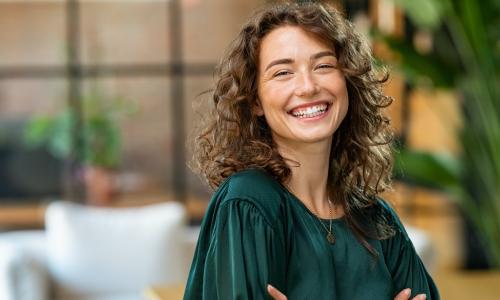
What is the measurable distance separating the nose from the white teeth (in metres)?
0.02

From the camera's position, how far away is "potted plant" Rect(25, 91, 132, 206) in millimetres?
5551

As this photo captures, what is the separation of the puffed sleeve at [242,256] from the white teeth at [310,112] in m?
0.14

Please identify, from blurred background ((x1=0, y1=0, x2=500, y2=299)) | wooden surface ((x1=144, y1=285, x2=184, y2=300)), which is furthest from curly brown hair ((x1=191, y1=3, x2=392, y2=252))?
blurred background ((x1=0, y1=0, x2=500, y2=299))

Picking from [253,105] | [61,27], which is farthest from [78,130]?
[253,105]

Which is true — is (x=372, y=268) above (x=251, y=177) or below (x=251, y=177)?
below

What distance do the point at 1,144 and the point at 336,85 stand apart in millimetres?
4408

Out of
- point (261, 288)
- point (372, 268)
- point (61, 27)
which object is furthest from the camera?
point (61, 27)

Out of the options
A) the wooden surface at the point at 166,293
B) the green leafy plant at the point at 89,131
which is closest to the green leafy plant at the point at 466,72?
the wooden surface at the point at 166,293

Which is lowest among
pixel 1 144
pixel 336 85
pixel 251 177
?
pixel 1 144

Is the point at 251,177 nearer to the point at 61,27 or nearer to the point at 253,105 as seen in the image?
the point at 253,105

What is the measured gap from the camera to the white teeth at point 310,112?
1.32 m

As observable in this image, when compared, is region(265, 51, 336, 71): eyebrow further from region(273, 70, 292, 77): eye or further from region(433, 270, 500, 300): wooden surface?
region(433, 270, 500, 300): wooden surface

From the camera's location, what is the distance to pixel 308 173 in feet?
4.53

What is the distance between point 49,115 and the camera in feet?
18.2
